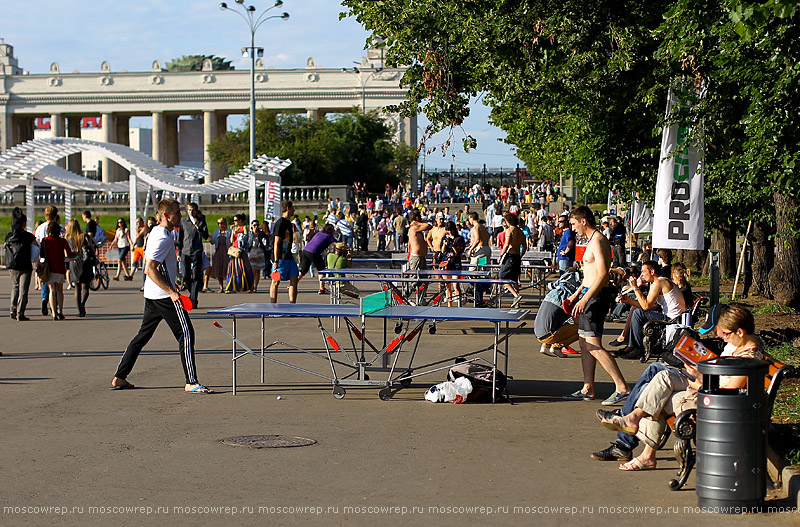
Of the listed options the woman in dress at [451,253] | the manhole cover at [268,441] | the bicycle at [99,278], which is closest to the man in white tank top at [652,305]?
the woman in dress at [451,253]

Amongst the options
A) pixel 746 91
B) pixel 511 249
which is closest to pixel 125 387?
pixel 746 91

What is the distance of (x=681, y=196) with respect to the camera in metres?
13.0

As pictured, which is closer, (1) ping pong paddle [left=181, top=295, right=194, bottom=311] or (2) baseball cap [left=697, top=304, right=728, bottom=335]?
(2) baseball cap [left=697, top=304, right=728, bottom=335]

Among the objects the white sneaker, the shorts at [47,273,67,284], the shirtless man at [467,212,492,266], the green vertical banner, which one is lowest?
the white sneaker

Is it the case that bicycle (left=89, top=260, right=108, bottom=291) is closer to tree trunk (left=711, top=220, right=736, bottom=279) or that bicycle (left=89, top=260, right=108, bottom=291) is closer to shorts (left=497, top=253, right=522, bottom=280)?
shorts (left=497, top=253, right=522, bottom=280)

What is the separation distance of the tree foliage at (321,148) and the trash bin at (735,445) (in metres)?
70.8

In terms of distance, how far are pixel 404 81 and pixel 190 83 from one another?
92.9 meters

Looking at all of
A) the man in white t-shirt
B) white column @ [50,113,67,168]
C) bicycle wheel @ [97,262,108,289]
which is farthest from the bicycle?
white column @ [50,113,67,168]

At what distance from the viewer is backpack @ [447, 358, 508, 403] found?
10.2 metres

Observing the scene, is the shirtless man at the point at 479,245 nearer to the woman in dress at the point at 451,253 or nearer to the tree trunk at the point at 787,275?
the woman in dress at the point at 451,253

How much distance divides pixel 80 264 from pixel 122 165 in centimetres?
1997

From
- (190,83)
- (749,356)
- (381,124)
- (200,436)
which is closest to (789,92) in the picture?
(749,356)

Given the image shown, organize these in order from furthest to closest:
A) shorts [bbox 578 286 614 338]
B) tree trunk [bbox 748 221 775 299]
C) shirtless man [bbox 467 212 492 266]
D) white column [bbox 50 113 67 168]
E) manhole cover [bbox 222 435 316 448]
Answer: white column [bbox 50 113 67 168] → shirtless man [bbox 467 212 492 266] → tree trunk [bbox 748 221 775 299] → shorts [bbox 578 286 614 338] → manhole cover [bbox 222 435 316 448]

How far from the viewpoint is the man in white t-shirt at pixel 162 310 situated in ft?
34.5
